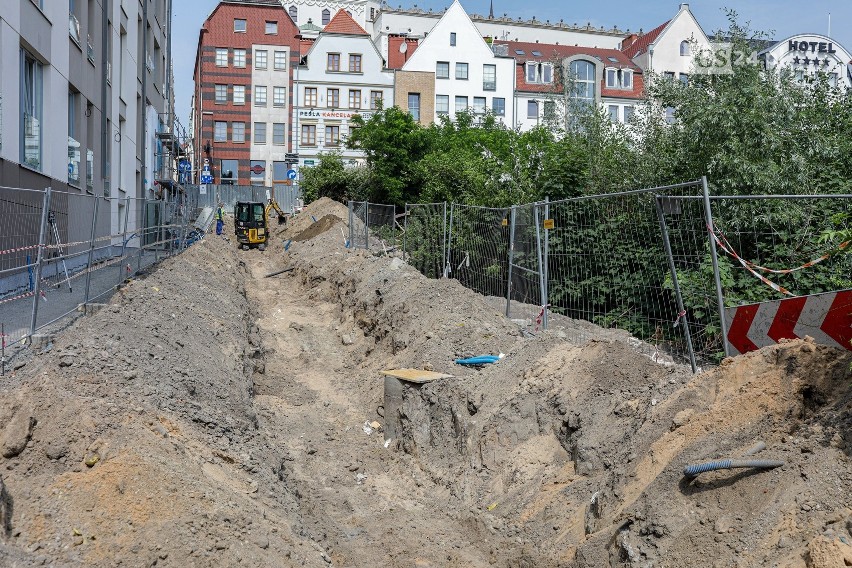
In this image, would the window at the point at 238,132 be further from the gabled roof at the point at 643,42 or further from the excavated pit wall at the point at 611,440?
the excavated pit wall at the point at 611,440

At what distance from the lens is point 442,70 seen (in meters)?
56.0

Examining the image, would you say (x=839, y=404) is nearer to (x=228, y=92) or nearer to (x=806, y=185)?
(x=806, y=185)

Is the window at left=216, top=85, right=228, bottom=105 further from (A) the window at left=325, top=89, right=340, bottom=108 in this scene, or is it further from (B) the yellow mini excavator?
(B) the yellow mini excavator

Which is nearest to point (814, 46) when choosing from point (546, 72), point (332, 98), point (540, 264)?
point (546, 72)

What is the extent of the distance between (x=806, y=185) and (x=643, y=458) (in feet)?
38.1

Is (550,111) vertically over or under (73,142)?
over

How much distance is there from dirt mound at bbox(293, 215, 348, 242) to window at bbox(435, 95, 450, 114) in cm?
2559

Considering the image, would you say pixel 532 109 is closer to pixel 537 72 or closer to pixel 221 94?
pixel 537 72

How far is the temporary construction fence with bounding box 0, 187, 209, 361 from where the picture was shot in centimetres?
923

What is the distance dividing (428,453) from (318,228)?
73.9 ft

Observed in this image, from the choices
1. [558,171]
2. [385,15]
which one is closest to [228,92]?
[385,15]

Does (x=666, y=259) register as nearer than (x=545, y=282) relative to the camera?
Yes

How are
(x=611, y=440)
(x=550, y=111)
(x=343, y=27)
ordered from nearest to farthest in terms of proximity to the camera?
(x=611, y=440), (x=550, y=111), (x=343, y=27)

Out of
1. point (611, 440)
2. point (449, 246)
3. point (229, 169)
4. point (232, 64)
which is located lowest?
point (611, 440)
